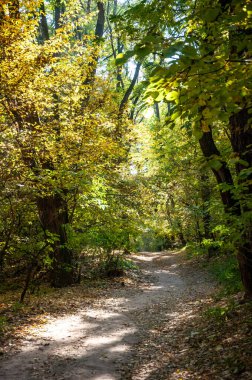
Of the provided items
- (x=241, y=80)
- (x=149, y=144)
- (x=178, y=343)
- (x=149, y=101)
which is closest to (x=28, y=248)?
(x=178, y=343)

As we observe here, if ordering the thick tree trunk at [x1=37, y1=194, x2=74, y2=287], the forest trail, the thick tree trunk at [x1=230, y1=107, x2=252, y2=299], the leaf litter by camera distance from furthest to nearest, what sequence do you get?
the thick tree trunk at [x1=37, y1=194, x2=74, y2=287] → the thick tree trunk at [x1=230, y1=107, x2=252, y2=299] → the forest trail → the leaf litter

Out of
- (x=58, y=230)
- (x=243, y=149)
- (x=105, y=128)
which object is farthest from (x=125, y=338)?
(x=105, y=128)

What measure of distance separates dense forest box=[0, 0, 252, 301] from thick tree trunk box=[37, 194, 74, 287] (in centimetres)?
4

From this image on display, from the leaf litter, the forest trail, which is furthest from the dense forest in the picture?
the forest trail

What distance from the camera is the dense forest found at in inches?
119

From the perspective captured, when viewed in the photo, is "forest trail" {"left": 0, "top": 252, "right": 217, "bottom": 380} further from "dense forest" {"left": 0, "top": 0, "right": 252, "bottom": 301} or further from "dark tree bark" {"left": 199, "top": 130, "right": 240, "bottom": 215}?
"dark tree bark" {"left": 199, "top": 130, "right": 240, "bottom": 215}

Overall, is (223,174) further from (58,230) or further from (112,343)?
(58,230)

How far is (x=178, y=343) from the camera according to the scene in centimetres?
628

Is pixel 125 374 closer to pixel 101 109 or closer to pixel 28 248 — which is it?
pixel 28 248

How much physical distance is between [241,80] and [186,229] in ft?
72.7

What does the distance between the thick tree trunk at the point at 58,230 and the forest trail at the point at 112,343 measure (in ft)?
6.21

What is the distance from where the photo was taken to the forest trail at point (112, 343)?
509 centimetres

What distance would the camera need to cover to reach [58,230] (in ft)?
38.4

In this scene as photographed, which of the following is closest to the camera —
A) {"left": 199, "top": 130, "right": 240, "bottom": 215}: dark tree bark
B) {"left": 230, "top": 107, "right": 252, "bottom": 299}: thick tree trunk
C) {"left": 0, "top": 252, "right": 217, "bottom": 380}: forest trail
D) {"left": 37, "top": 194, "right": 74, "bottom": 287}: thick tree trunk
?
{"left": 0, "top": 252, "right": 217, "bottom": 380}: forest trail
